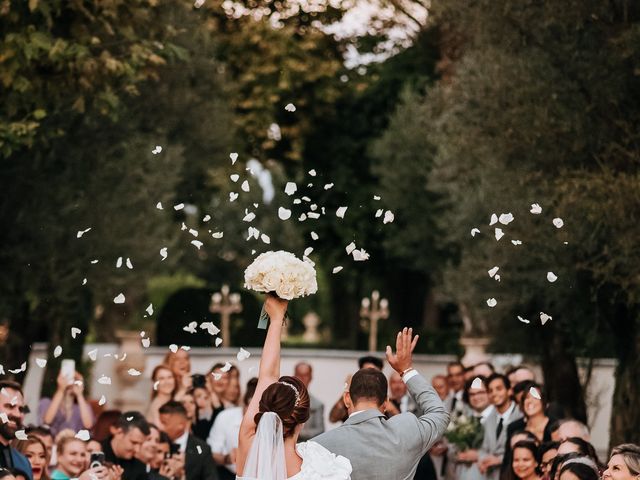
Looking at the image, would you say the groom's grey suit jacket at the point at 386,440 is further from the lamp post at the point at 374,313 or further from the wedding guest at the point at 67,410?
the lamp post at the point at 374,313

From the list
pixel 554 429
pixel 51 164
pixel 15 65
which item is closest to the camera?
pixel 554 429

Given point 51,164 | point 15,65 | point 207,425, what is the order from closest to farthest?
point 207,425
point 15,65
point 51,164

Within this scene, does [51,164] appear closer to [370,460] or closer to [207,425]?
[207,425]

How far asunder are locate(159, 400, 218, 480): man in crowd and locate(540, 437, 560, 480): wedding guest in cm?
261

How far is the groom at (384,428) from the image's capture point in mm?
8273

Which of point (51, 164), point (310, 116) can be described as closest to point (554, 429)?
point (51, 164)

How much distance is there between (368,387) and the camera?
8445mm

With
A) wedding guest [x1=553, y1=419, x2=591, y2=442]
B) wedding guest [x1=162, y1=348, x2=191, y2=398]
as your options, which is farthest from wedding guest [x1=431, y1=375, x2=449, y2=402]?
wedding guest [x1=553, y1=419, x2=591, y2=442]

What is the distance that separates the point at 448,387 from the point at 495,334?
13.3 m

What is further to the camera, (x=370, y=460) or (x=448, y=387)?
(x=448, y=387)

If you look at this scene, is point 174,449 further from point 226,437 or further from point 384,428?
point 384,428

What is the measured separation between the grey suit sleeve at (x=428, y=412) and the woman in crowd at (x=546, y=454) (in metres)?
3.07

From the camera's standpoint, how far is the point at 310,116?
38.7 m

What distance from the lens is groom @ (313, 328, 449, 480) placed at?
827 cm
